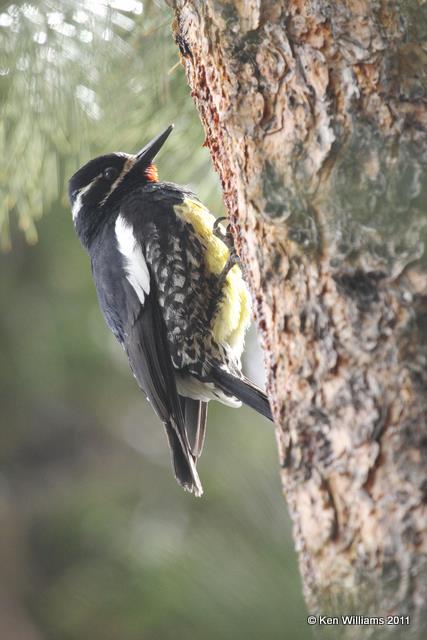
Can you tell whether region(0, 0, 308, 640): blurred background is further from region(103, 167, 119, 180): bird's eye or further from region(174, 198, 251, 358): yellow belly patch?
region(174, 198, 251, 358): yellow belly patch

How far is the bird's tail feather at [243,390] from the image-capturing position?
317 cm

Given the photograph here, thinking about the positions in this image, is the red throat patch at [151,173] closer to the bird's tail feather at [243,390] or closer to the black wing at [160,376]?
the black wing at [160,376]

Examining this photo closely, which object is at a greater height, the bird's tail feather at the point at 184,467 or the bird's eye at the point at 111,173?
the bird's eye at the point at 111,173

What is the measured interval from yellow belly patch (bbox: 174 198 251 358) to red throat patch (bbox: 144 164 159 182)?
395mm

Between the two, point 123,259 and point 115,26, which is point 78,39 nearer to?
point 115,26

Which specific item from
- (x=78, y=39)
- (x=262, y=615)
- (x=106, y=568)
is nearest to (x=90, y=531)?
(x=106, y=568)

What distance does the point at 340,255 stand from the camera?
5.94 ft

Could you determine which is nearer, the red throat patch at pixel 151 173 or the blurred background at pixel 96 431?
the blurred background at pixel 96 431

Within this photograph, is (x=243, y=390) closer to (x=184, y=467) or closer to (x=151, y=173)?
(x=184, y=467)

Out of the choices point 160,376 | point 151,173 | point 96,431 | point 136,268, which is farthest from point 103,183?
point 96,431

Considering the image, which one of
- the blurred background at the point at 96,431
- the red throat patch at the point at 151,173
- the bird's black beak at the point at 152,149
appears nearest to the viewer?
the blurred background at the point at 96,431

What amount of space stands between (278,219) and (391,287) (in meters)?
0.33

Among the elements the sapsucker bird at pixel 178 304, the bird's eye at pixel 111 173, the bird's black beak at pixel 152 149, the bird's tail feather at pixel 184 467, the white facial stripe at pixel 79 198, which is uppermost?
the bird's black beak at pixel 152 149

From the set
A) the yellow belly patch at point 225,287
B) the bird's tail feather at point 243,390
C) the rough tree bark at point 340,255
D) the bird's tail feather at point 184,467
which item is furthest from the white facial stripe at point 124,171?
the rough tree bark at point 340,255
